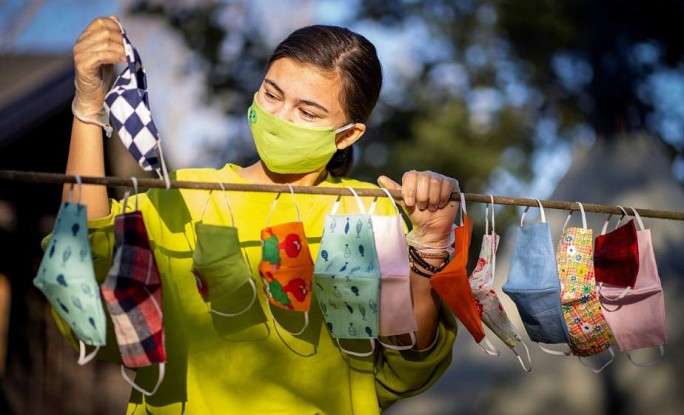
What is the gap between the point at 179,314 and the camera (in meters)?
2.55

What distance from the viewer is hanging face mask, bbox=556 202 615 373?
2.71 meters

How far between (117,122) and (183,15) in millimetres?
11298

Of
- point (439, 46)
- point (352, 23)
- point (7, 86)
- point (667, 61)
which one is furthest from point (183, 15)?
point (7, 86)

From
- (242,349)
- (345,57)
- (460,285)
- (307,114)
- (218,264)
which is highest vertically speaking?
(345,57)

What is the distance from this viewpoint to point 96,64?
2217 millimetres

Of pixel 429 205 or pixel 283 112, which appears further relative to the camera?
pixel 283 112

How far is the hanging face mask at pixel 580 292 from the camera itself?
8.91ft

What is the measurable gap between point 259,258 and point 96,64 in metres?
0.75

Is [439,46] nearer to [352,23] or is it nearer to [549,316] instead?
[352,23]

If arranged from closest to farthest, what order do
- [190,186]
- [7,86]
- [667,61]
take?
1. [190,186]
2. [7,86]
3. [667,61]

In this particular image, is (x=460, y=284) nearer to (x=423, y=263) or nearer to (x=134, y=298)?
(x=423, y=263)

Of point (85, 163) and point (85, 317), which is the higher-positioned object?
point (85, 163)

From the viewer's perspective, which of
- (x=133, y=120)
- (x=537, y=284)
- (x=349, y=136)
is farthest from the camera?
(x=349, y=136)

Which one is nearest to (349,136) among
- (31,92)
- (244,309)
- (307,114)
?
(307,114)
